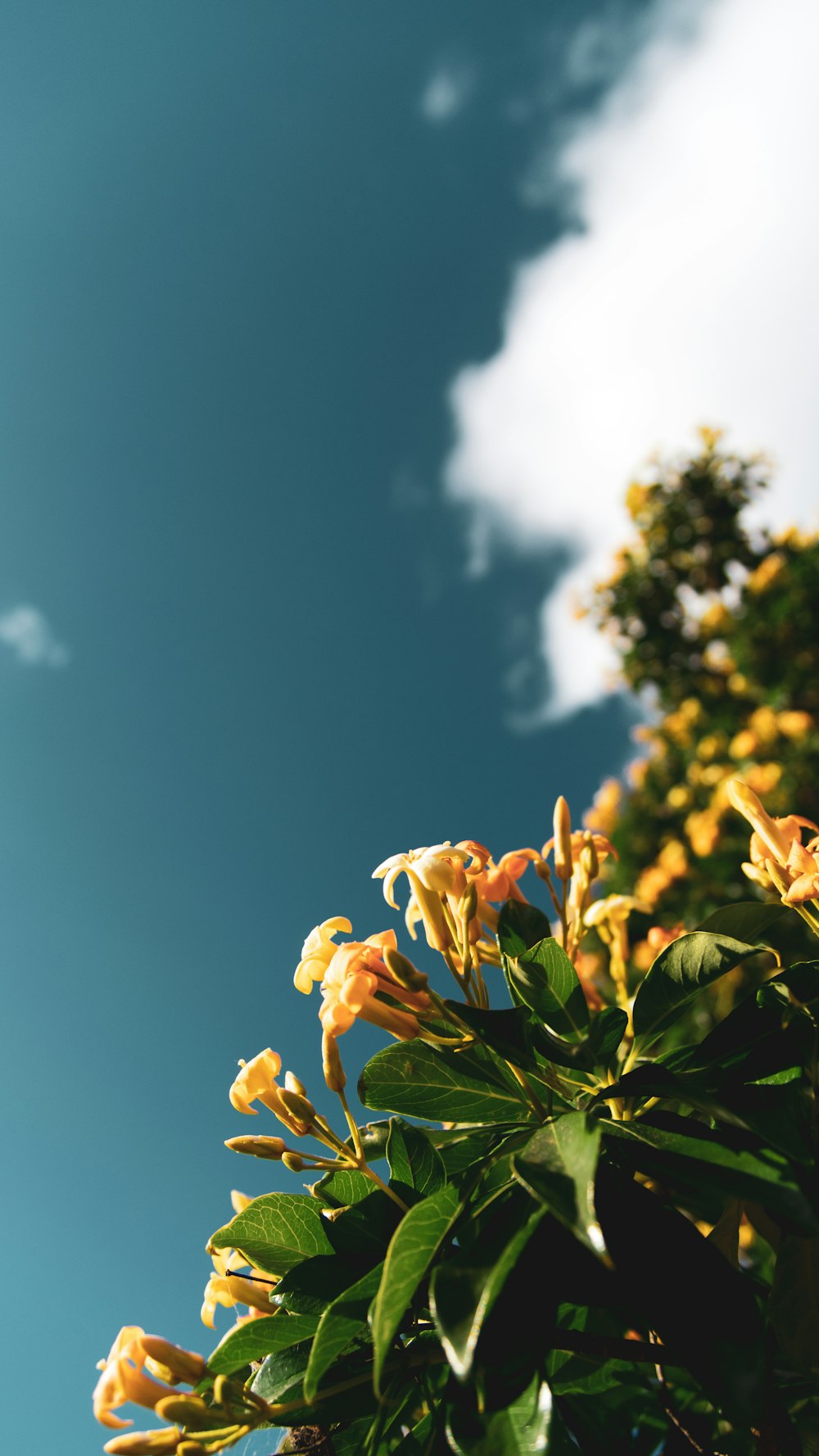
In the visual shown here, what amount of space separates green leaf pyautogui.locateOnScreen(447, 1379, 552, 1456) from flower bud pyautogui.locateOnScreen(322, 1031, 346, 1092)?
412mm

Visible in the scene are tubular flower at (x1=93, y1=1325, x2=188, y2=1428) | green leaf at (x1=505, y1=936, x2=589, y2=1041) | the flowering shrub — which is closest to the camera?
the flowering shrub

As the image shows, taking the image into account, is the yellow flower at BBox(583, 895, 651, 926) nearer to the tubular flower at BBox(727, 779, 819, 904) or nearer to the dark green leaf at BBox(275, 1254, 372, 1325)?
the tubular flower at BBox(727, 779, 819, 904)

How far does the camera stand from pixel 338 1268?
105 cm

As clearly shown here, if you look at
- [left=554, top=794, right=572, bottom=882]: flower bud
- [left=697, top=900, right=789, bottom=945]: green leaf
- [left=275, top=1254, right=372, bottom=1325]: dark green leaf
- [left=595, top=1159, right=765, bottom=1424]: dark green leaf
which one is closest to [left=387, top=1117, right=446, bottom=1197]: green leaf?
[left=275, top=1254, right=372, bottom=1325]: dark green leaf

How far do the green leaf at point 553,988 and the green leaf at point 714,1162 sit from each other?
0.14m

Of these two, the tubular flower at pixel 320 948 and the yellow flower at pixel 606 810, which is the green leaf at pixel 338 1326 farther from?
the yellow flower at pixel 606 810

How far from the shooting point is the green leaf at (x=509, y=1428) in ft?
2.74

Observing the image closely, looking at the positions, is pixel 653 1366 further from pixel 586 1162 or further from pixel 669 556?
pixel 669 556

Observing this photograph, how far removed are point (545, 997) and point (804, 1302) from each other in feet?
1.53

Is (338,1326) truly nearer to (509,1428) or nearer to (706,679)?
(509,1428)

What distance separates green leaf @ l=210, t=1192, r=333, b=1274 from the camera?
1121 millimetres

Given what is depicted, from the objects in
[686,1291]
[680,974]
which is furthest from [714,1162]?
[680,974]

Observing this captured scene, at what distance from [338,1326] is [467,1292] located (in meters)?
0.20

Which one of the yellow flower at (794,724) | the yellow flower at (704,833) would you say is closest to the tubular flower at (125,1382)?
the yellow flower at (704,833)
